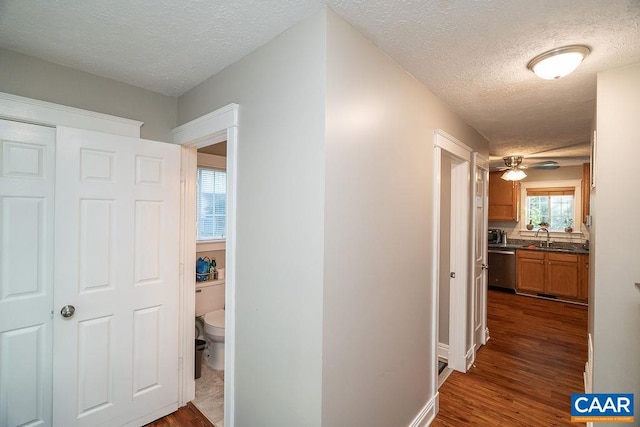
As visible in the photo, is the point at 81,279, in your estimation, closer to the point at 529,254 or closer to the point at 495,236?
the point at 529,254

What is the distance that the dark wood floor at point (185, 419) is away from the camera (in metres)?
2.04

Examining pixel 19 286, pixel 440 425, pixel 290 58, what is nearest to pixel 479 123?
pixel 290 58

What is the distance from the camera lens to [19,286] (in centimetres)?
167

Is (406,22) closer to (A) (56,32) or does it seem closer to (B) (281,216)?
(B) (281,216)

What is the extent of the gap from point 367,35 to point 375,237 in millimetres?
1107

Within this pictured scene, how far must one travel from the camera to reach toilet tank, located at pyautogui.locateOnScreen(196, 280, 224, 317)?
2.95m

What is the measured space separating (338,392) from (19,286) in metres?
1.99

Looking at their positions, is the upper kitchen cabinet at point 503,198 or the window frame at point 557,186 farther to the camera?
the upper kitchen cabinet at point 503,198

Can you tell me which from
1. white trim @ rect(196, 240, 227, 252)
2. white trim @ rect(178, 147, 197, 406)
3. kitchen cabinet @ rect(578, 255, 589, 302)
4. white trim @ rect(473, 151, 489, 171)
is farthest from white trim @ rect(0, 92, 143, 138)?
kitchen cabinet @ rect(578, 255, 589, 302)

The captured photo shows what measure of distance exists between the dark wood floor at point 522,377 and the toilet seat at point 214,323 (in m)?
1.99

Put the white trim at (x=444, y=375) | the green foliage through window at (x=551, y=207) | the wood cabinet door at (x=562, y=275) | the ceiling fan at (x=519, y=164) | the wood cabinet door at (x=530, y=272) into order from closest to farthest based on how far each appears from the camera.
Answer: the white trim at (x=444, y=375) → the ceiling fan at (x=519, y=164) → the wood cabinet door at (x=562, y=275) → the wood cabinet door at (x=530, y=272) → the green foliage through window at (x=551, y=207)

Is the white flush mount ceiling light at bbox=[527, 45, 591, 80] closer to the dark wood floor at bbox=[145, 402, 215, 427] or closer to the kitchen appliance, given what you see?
the dark wood floor at bbox=[145, 402, 215, 427]

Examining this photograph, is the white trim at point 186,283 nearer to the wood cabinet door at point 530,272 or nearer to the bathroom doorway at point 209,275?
the bathroom doorway at point 209,275

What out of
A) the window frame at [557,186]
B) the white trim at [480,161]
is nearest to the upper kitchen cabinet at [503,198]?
the window frame at [557,186]
